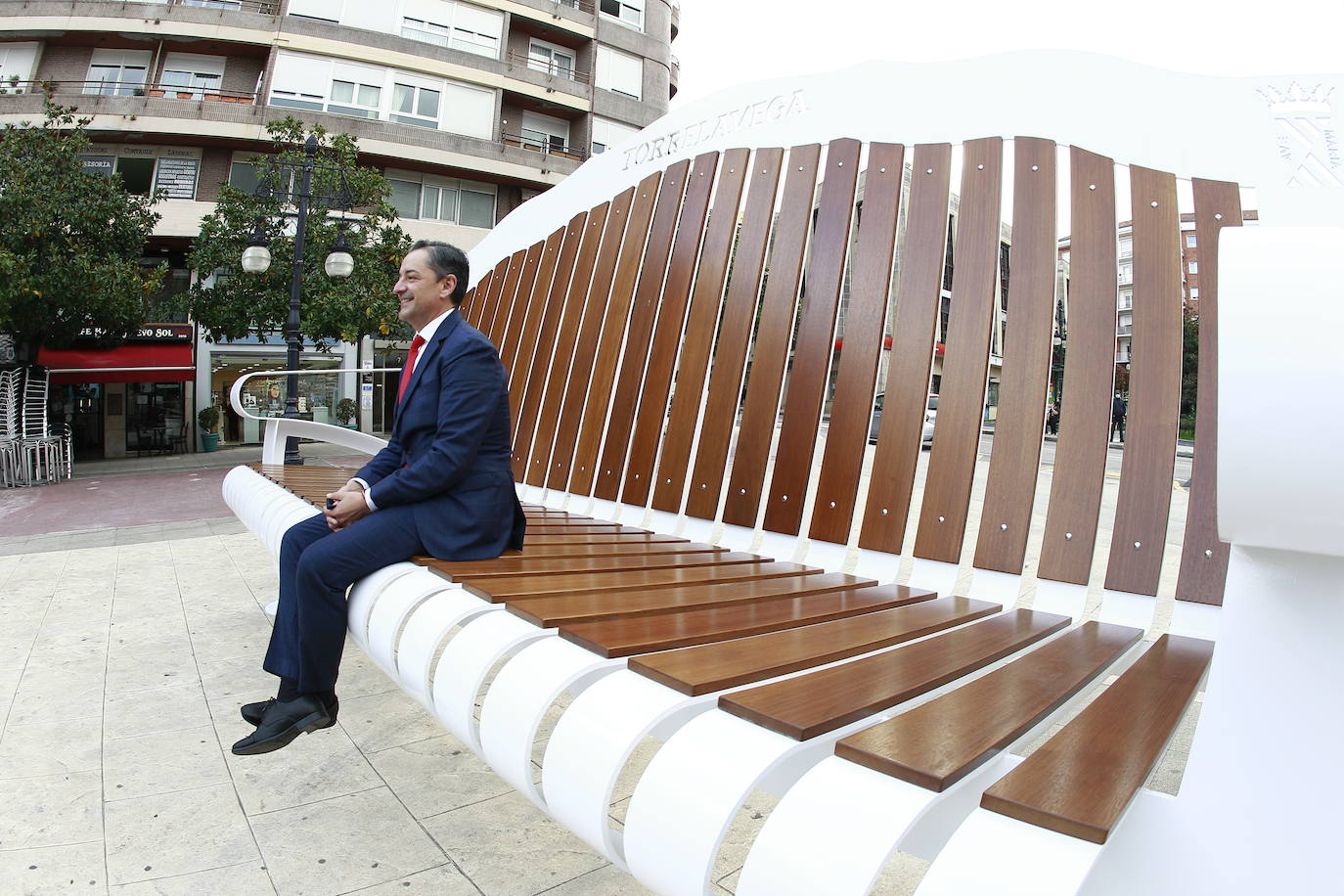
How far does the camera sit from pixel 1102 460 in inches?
85.7

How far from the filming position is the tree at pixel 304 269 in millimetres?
17359

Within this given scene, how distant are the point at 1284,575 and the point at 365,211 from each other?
23831 mm

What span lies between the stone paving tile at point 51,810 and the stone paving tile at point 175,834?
66mm

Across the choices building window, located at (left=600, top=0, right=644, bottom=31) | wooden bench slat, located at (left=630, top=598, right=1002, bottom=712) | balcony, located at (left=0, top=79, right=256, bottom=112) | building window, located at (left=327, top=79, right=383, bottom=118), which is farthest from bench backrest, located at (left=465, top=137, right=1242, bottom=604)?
building window, located at (left=600, top=0, right=644, bottom=31)

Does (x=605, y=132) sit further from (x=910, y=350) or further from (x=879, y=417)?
(x=910, y=350)

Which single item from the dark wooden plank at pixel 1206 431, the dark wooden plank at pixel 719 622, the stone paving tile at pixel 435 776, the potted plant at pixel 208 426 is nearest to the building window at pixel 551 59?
the potted plant at pixel 208 426

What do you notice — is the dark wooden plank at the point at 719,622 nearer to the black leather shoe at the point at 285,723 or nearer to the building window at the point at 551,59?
the black leather shoe at the point at 285,723

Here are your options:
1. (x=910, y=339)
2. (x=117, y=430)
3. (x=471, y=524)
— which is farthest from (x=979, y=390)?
(x=117, y=430)

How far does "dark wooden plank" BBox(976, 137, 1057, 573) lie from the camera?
2238mm

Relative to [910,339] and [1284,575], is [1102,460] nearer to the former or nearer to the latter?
[910,339]

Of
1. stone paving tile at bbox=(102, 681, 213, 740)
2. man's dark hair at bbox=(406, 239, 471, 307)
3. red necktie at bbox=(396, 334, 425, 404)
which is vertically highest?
man's dark hair at bbox=(406, 239, 471, 307)

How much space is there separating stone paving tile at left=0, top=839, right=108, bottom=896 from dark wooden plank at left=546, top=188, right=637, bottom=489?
235 centimetres

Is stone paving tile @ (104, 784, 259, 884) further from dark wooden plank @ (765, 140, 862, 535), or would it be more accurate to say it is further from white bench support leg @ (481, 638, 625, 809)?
dark wooden plank @ (765, 140, 862, 535)

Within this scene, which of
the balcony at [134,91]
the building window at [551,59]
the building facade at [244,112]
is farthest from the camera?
the building window at [551,59]
